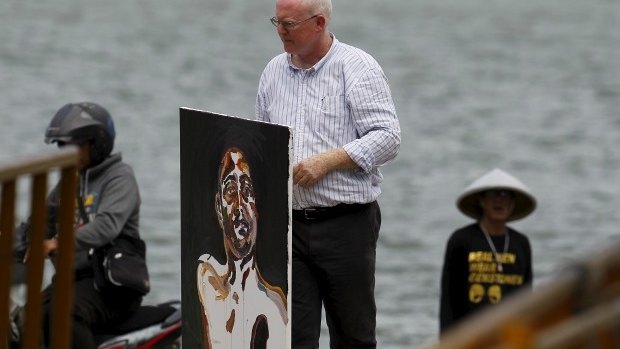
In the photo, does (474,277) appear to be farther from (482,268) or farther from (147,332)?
(147,332)

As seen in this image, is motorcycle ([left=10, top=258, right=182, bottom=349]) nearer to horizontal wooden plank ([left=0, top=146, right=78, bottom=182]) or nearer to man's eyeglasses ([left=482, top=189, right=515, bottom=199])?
man's eyeglasses ([left=482, top=189, right=515, bottom=199])

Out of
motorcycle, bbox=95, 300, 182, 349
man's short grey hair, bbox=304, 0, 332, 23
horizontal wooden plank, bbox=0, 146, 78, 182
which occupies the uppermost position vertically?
man's short grey hair, bbox=304, 0, 332, 23

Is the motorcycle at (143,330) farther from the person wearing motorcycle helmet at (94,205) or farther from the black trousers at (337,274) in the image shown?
the black trousers at (337,274)

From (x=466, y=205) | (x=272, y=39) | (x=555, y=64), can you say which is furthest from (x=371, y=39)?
(x=466, y=205)

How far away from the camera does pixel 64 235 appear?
474 centimetres

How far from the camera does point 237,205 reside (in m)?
6.22

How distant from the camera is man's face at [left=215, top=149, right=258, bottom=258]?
6.17 metres

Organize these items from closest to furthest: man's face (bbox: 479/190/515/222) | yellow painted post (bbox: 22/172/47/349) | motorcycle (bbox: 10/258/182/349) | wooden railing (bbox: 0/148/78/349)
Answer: wooden railing (bbox: 0/148/78/349) < yellow painted post (bbox: 22/172/47/349) < motorcycle (bbox: 10/258/182/349) < man's face (bbox: 479/190/515/222)

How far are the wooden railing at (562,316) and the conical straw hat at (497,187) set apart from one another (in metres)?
5.89

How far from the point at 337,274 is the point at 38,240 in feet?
6.27

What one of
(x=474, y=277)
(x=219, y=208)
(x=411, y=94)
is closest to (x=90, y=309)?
(x=219, y=208)

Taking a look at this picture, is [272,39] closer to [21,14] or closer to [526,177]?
[21,14]

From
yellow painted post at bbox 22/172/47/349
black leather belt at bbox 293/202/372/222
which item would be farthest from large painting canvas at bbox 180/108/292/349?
yellow painted post at bbox 22/172/47/349

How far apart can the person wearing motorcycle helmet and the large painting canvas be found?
0.97 meters
